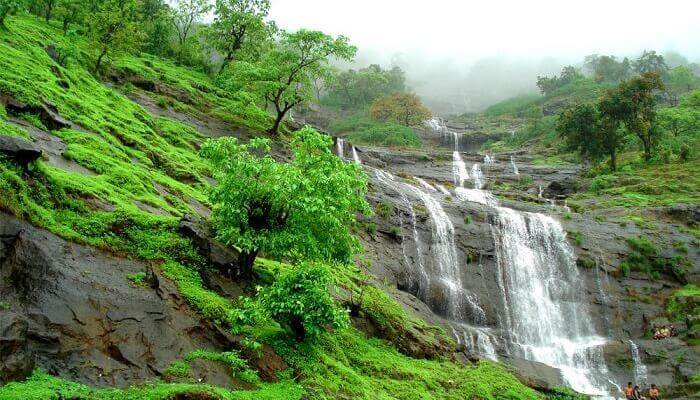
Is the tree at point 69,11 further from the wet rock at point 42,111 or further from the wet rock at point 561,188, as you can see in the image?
the wet rock at point 561,188

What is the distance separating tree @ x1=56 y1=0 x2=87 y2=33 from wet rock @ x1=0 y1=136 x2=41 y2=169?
23.7 metres

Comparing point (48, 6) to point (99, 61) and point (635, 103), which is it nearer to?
point (99, 61)

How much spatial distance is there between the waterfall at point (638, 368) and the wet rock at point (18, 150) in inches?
981

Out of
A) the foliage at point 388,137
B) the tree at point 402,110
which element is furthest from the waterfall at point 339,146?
the tree at point 402,110

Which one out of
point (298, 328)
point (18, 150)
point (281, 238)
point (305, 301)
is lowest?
point (298, 328)

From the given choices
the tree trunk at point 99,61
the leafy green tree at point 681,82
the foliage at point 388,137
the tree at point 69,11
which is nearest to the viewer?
the tree trunk at point 99,61

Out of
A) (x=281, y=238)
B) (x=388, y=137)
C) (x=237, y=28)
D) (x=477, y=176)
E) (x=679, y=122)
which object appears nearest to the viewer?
(x=281, y=238)

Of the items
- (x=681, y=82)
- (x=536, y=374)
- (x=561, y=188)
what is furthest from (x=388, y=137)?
(x=681, y=82)

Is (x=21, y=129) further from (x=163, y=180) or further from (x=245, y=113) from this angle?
(x=245, y=113)

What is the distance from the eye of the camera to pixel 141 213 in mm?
13812

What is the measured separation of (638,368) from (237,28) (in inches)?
Result: 1394

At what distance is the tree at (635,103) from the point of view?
4265cm

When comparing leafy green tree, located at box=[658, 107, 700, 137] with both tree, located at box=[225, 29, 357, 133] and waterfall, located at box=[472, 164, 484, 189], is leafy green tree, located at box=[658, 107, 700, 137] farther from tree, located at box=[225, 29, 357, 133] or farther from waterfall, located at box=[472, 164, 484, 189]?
tree, located at box=[225, 29, 357, 133]

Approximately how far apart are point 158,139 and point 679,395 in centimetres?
2564
